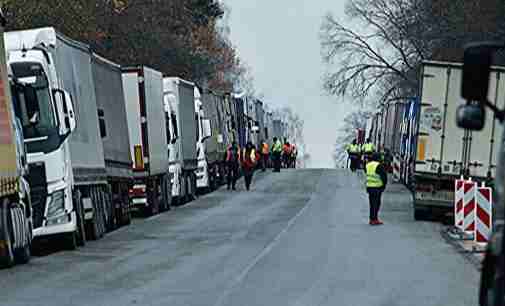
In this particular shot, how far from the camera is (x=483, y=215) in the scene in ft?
77.7

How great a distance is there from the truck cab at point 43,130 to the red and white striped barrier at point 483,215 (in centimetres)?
701

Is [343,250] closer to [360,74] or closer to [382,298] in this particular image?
[382,298]

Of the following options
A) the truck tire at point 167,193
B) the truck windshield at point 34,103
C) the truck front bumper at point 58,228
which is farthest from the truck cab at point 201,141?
the truck windshield at point 34,103

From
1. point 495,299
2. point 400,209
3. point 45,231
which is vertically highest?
point 495,299

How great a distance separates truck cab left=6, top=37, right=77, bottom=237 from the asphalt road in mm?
762

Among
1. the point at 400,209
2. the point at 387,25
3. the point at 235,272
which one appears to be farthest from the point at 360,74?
the point at 235,272

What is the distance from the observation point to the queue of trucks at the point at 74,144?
20375 millimetres

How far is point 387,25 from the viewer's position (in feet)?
285

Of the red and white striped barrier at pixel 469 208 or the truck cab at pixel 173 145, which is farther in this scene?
the truck cab at pixel 173 145

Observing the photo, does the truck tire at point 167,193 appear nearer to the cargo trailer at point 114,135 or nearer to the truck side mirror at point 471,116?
the cargo trailer at point 114,135

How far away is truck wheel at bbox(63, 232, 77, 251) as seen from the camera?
23266 mm

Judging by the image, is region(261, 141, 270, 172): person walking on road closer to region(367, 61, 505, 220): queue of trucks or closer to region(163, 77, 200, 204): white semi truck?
region(163, 77, 200, 204): white semi truck

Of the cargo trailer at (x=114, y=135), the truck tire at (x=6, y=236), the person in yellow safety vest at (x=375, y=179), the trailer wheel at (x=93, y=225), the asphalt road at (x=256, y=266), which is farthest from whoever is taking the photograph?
the person in yellow safety vest at (x=375, y=179)

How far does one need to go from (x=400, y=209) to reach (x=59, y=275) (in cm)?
2053
